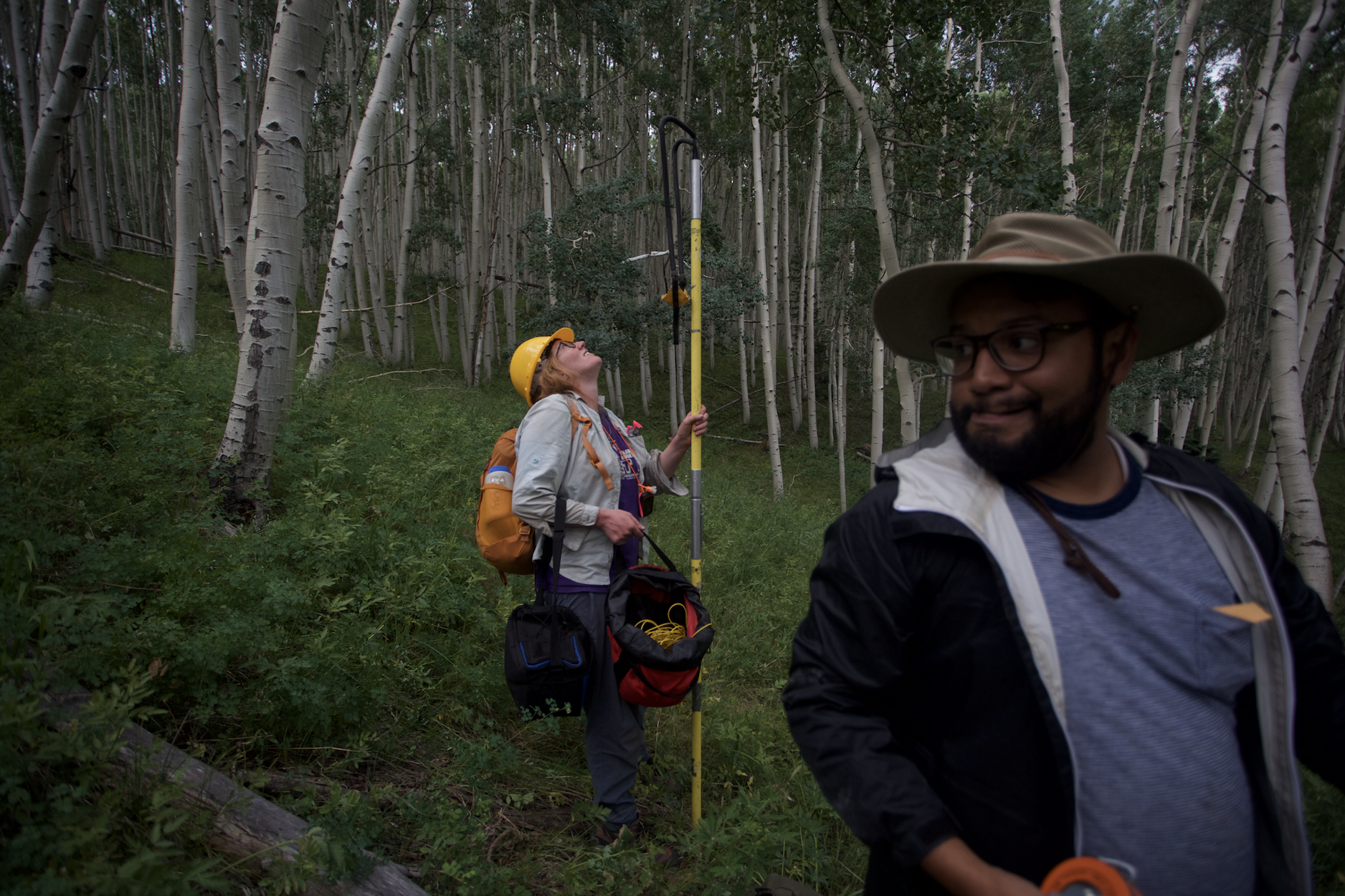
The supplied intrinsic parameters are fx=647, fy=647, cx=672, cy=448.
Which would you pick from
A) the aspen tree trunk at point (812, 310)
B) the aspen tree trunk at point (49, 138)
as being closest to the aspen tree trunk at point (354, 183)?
the aspen tree trunk at point (49, 138)

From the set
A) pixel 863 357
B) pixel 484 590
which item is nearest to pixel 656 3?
pixel 863 357

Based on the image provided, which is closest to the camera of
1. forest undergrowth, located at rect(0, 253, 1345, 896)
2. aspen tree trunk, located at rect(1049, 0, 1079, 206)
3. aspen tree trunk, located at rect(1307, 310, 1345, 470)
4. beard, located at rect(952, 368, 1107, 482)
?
beard, located at rect(952, 368, 1107, 482)

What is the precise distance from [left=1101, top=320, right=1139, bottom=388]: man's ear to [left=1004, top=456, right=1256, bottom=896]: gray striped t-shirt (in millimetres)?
341

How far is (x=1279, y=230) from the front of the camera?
6250mm

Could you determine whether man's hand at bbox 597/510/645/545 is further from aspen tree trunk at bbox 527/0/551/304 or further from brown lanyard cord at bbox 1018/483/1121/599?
aspen tree trunk at bbox 527/0/551/304

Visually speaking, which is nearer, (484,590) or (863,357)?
(484,590)

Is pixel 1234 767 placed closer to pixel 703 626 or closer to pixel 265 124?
pixel 703 626

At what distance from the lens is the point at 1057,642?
3.29 ft

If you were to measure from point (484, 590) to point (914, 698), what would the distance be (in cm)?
357

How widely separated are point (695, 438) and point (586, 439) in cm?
48

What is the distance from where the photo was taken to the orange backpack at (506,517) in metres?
2.61

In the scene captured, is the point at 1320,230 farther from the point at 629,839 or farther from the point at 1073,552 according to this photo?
the point at 629,839

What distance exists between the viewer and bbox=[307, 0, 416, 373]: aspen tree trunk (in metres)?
7.54

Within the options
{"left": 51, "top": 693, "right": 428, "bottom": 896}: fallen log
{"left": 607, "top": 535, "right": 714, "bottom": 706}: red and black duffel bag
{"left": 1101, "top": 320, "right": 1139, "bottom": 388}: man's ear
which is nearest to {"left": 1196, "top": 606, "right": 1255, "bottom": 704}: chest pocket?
{"left": 1101, "top": 320, "right": 1139, "bottom": 388}: man's ear
